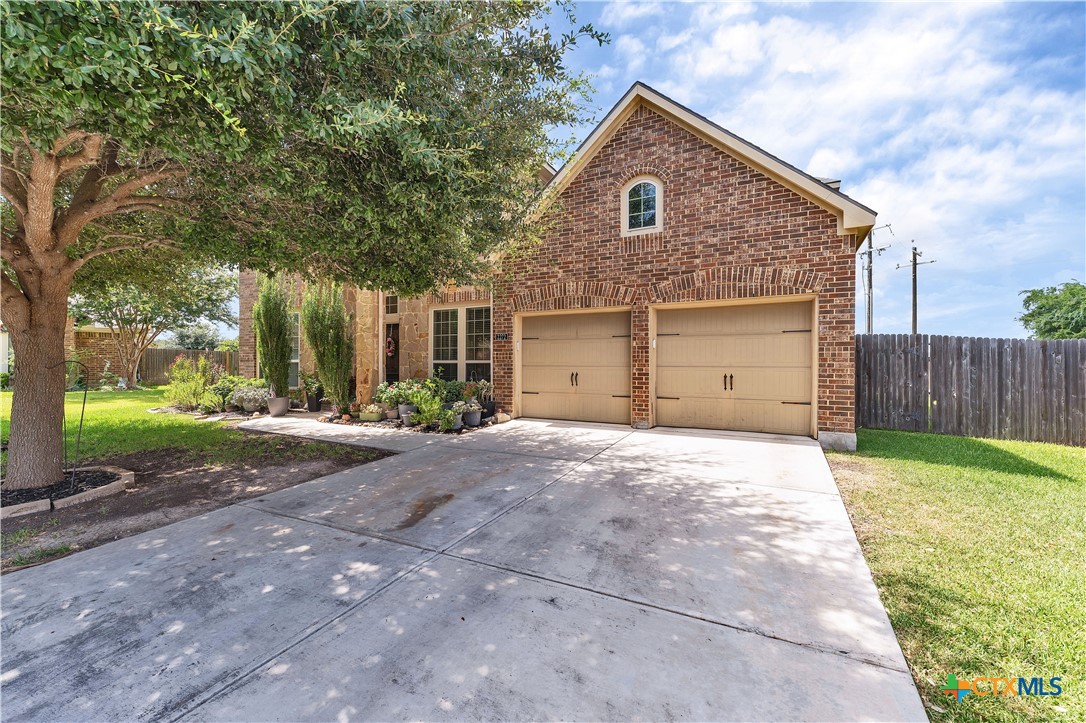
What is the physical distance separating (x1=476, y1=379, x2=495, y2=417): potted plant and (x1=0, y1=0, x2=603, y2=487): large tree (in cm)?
364

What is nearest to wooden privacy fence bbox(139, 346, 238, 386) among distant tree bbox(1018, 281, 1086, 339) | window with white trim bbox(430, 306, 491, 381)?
window with white trim bbox(430, 306, 491, 381)

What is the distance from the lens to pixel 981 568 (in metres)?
2.97

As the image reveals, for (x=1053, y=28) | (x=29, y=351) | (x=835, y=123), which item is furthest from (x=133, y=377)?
(x=1053, y=28)

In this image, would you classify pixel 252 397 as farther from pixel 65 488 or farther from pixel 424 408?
pixel 65 488

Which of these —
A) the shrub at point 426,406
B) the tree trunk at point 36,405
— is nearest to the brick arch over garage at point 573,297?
the shrub at point 426,406

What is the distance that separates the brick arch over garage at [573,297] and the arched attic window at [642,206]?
116 cm

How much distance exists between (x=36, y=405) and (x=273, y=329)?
6.06 meters

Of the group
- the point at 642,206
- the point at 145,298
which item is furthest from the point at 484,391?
the point at 145,298

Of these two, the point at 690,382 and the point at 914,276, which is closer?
the point at 690,382

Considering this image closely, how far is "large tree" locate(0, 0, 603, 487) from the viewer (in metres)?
2.51

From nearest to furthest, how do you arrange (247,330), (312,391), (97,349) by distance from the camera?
(312,391)
(247,330)
(97,349)

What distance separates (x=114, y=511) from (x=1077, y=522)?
886 centimetres

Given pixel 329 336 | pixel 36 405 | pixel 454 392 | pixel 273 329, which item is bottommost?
pixel 454 392

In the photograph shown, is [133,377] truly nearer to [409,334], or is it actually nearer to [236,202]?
[409,334]
